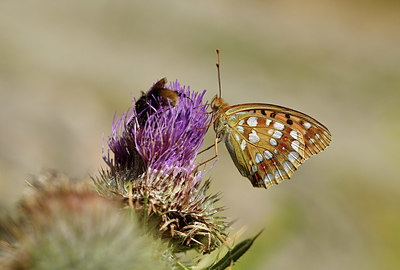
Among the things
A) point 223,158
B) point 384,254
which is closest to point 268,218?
point 223,158

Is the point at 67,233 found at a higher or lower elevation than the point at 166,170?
lower

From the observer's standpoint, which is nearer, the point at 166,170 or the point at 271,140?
the point at 166,170

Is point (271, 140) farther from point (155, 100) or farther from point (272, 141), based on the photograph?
point (155, 100)

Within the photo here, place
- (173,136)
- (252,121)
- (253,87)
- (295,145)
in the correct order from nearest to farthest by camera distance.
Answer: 1. (173,136)
2. (252,121)
3. (295,145)
4. (253,87)

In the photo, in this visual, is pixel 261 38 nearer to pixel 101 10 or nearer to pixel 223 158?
pixel 101 10

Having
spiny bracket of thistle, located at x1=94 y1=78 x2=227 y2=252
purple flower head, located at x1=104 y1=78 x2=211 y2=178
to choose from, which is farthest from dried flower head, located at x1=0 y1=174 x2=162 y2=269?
purple flower head, located at x1=104 y1=78 x2=211 y2=178

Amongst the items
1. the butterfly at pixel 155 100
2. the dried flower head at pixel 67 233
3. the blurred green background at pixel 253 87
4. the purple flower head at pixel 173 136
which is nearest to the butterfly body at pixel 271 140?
the purple flower head at pixel 173 136

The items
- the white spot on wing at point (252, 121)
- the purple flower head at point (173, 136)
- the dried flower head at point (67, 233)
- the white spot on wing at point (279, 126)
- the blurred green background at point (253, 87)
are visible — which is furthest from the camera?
the blurred green background at point (253, 87)

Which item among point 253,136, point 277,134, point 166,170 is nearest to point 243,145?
point 253,136

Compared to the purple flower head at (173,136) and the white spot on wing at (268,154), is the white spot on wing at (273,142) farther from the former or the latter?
the purple flower head at (173,136)
